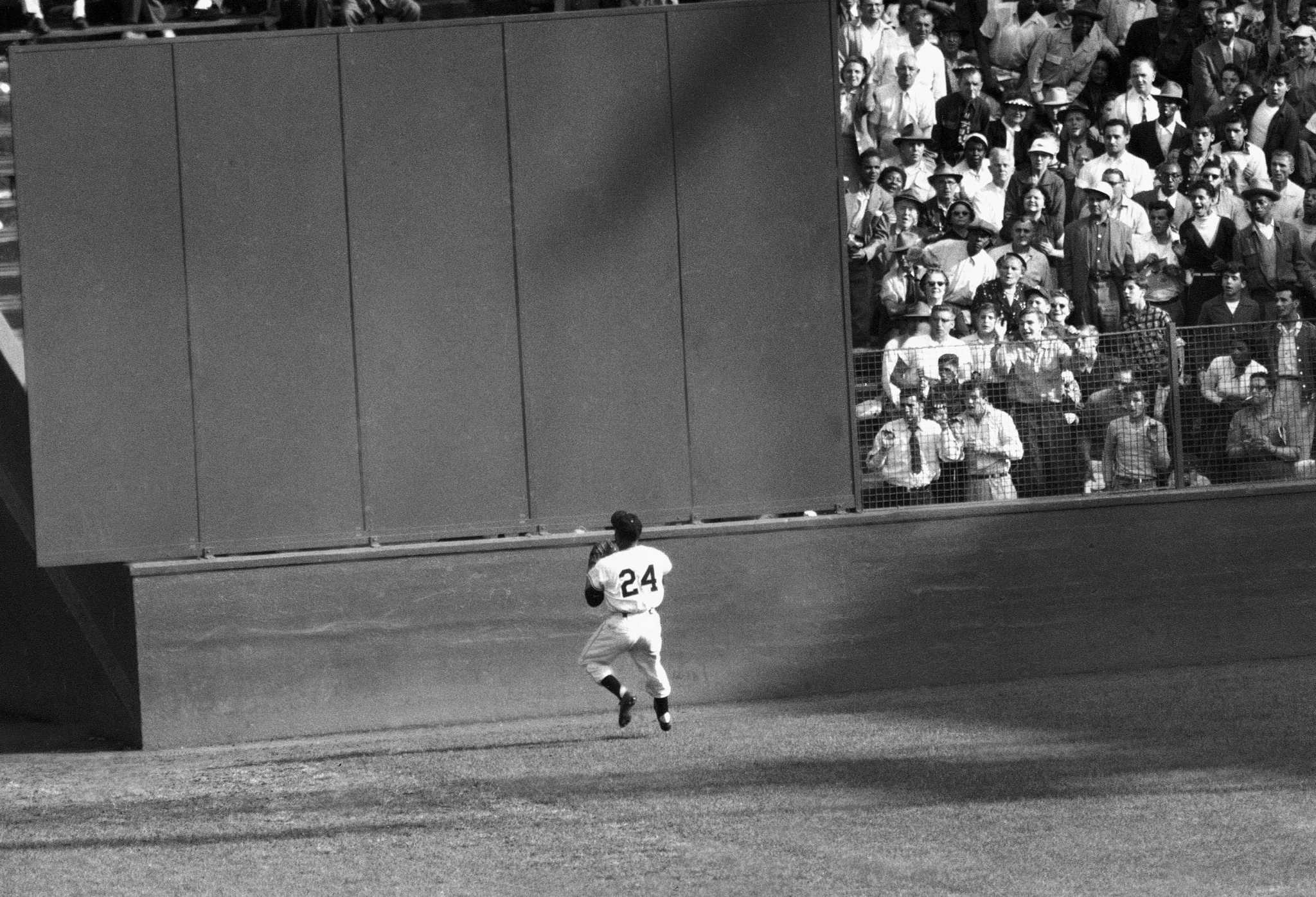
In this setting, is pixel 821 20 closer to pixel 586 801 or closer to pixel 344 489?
pixel 344 489

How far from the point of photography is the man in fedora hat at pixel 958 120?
18047 mm

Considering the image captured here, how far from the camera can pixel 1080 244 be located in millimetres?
16234

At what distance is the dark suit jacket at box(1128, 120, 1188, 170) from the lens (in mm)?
17891

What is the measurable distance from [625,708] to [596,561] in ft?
3.34

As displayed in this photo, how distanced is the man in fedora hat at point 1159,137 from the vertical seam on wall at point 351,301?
779 centimetres

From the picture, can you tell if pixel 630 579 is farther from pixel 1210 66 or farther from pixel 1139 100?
pixel 1210 66

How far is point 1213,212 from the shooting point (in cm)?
1661

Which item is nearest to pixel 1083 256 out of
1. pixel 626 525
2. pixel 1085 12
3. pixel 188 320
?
pixel 1085 12

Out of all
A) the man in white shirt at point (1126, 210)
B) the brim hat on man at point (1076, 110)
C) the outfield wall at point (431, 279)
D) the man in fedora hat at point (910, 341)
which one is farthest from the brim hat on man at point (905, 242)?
the brim hat on man at point (1076, 110)

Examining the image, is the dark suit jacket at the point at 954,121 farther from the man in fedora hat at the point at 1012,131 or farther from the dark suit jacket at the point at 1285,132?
the dark suit jacket at the point at 1285,132

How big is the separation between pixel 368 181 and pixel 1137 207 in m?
6.74

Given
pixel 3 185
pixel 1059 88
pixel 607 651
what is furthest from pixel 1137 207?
pixel 3 185

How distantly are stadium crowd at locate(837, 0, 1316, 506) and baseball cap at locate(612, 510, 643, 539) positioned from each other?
8.65 feet

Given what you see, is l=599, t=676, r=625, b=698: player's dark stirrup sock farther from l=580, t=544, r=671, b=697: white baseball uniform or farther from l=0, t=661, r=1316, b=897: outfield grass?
l=0, t=661, r=1316, b=897: outfield grass
